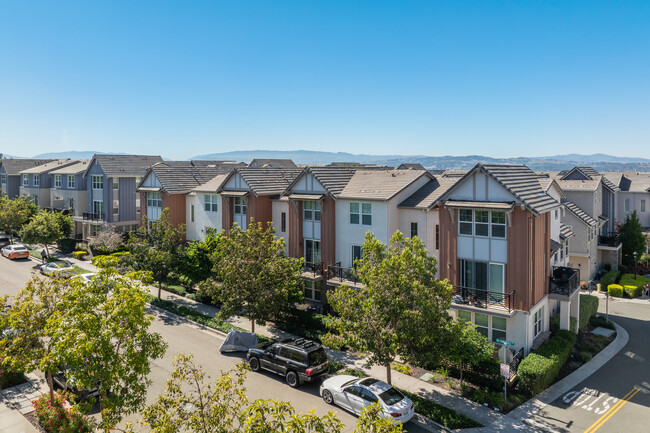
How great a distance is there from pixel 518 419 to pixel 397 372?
606 cm

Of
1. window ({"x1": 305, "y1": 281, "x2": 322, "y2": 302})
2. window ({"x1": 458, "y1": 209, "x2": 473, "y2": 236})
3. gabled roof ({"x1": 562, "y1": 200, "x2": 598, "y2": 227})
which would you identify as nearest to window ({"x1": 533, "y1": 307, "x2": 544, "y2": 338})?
window ({"x1": 458, "y1": 209, "x2": 473, "y2": 236})

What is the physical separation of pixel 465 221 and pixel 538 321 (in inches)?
274

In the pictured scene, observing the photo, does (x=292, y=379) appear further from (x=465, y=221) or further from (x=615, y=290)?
(x=615, y=290)

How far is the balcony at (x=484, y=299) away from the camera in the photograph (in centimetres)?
2314

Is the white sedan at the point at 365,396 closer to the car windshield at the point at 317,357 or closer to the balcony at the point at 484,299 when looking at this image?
the car windshield at the point at 317,357

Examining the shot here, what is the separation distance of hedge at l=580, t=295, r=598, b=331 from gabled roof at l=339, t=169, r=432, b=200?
1250 cm

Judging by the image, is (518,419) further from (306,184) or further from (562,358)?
(306,184)

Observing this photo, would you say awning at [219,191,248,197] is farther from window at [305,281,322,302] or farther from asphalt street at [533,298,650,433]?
asphalt street at [533,298,650,433]

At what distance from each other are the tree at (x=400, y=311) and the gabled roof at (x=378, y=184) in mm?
8850

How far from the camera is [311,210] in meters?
31.9

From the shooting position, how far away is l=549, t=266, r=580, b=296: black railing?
25641mm

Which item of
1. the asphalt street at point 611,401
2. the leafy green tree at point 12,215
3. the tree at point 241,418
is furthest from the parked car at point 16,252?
the asphalt street at point 611,401

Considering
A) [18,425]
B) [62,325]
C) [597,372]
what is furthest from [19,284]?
[597,372]

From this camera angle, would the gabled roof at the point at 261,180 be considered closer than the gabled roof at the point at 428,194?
No
